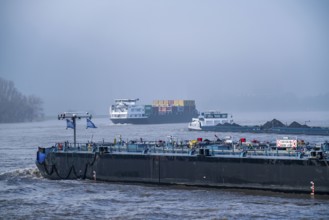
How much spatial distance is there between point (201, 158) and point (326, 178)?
9.00 meters

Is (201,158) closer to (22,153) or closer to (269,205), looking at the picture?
(269,205)

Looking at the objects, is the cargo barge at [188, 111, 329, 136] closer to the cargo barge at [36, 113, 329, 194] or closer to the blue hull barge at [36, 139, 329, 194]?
the cargo barge at [36, 113, 329, 194]

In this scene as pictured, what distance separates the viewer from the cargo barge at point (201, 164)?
35.8 m

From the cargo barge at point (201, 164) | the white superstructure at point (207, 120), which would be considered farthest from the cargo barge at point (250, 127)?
the cargo barge at point (201, 164)

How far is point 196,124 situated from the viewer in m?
131

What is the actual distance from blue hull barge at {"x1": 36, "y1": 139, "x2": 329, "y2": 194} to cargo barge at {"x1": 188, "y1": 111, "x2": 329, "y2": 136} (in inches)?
2218

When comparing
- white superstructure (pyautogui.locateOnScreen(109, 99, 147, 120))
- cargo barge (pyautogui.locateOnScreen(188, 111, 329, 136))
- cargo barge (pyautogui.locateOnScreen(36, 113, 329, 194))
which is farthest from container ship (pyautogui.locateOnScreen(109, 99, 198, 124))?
cargo barge (pyautogui.locateOnScreen(36, 113, 329, 194))

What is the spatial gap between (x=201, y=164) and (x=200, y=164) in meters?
0.09

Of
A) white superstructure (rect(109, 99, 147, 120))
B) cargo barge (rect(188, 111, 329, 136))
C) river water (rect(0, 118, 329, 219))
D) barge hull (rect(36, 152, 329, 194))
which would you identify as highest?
white superstructure (rect(109, 99, 147, 120))

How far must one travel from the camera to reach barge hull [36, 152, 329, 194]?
1404 inches

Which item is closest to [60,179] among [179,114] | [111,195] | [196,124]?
[111,195]

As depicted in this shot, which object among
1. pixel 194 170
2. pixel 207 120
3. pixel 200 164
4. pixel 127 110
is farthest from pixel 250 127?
pixel 200 164

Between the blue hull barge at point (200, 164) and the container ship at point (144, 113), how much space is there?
407 ft

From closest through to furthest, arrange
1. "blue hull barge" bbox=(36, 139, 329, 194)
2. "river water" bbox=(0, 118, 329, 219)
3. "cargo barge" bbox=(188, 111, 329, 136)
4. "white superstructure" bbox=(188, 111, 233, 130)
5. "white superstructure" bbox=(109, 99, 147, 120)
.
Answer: "river water" bbox=(0, 118, 329, 219) → "blue hull barge" bbox=(36, 139, 329, 194) → "cargo barge" bbox=(188, 111, 329, 136) → "white superstructure" bbox=(188, 111, 233, 130) → "white superstructure" bbox=(109, 99, 147, 120)
